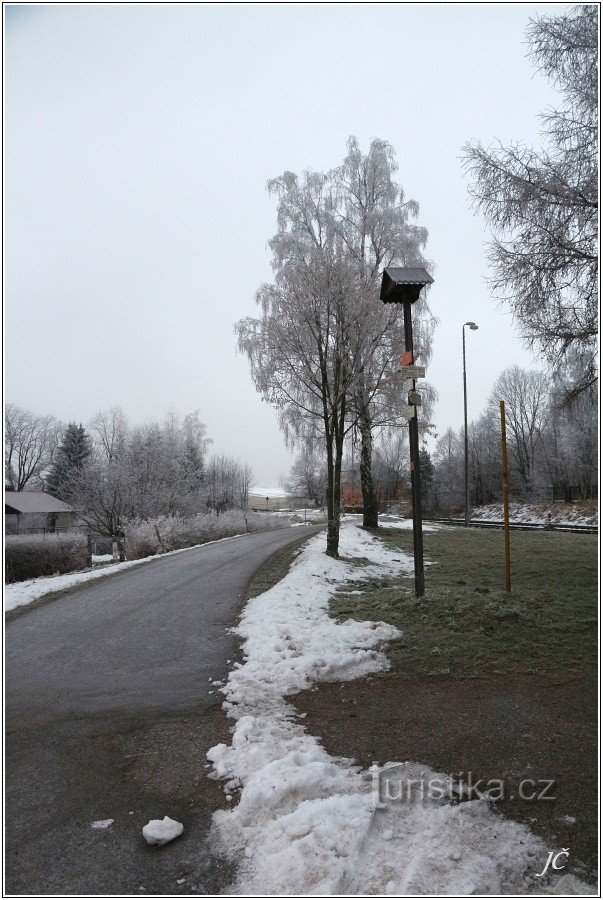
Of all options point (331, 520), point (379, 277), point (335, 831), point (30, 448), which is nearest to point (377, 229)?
point (379, 277)

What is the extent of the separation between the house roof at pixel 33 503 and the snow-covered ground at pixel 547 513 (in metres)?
33.7

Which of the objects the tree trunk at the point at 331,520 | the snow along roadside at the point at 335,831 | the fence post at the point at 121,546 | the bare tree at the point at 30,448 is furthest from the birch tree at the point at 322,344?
the bare tree at the point at 30,448

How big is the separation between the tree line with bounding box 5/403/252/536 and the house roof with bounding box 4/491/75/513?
2.11 m

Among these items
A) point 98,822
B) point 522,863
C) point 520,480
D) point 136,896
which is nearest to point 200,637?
point 98,822

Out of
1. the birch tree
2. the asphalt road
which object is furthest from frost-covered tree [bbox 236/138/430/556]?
the asphalt road

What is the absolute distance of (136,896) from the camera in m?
2.03

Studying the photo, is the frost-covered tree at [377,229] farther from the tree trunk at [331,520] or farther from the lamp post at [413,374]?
the lamp post at [413,374]

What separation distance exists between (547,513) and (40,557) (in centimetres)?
2740

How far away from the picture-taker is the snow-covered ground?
28.0m

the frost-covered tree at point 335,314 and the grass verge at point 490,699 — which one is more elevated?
the frost-covered tree at point 335,314

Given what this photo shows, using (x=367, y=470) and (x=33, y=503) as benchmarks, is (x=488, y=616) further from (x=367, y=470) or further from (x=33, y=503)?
(x=33, y=503)

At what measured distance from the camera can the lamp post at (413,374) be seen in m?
6.72

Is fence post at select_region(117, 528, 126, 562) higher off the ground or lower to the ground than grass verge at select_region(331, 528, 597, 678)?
lower

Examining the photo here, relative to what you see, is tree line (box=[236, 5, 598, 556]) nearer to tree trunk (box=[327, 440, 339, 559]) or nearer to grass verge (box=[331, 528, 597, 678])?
tree trunk (box=[327, 440, 339, 559])
